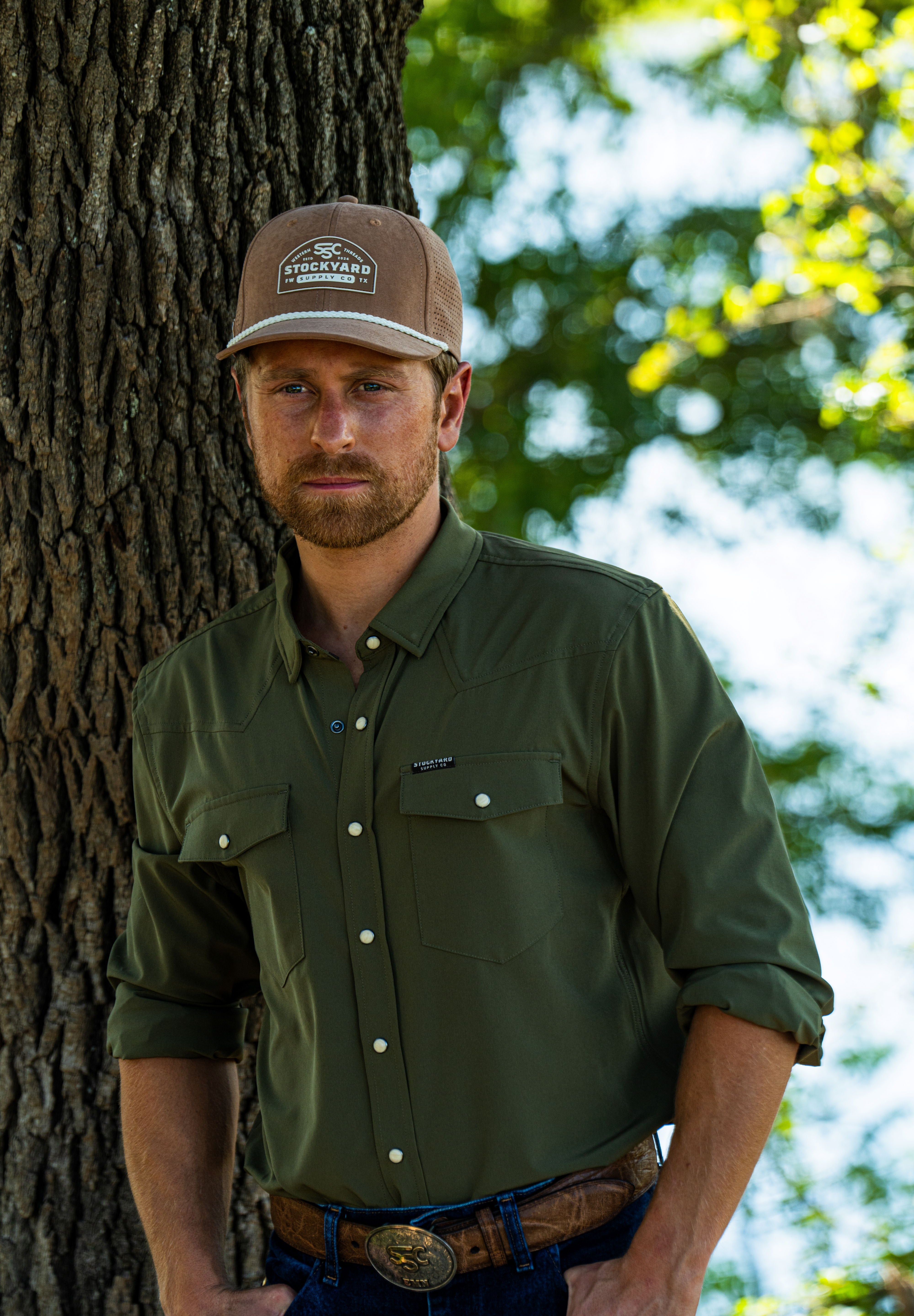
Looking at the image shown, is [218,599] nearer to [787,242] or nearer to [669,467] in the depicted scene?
[787,242]

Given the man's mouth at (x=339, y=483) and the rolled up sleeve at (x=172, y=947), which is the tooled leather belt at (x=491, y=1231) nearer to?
the rolled up sleeve at (x=172, y=947)

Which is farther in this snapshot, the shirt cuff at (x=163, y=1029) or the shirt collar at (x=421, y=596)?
the shirt cuff at (x=163, y=1029)

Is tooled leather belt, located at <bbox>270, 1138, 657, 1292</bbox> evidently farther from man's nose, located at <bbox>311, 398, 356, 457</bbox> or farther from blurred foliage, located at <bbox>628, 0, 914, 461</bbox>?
blurred foliage, located at <bbox>628, 0, 914, 461</bbox>

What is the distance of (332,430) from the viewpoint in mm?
1769

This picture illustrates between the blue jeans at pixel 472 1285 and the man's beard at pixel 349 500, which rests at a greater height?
the man's beard at pixel 349 500

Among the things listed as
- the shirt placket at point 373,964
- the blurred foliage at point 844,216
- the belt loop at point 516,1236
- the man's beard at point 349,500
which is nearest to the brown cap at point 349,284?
the man's beard at point 349,500

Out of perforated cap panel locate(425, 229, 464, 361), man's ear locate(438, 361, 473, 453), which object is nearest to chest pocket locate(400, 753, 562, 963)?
man's ear locate(438, 361, 473, 453)

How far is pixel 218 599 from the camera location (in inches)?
96.0

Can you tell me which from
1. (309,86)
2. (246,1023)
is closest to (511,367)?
(309,86)

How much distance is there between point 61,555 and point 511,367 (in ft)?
20.5

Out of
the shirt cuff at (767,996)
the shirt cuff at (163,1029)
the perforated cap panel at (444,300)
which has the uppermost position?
the perforated cap panel at (444,300)

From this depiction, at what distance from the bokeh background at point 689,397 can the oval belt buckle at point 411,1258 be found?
5454 mm

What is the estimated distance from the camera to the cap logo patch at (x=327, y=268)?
5.95 ft

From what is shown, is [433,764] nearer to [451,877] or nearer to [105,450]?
[451,877]
